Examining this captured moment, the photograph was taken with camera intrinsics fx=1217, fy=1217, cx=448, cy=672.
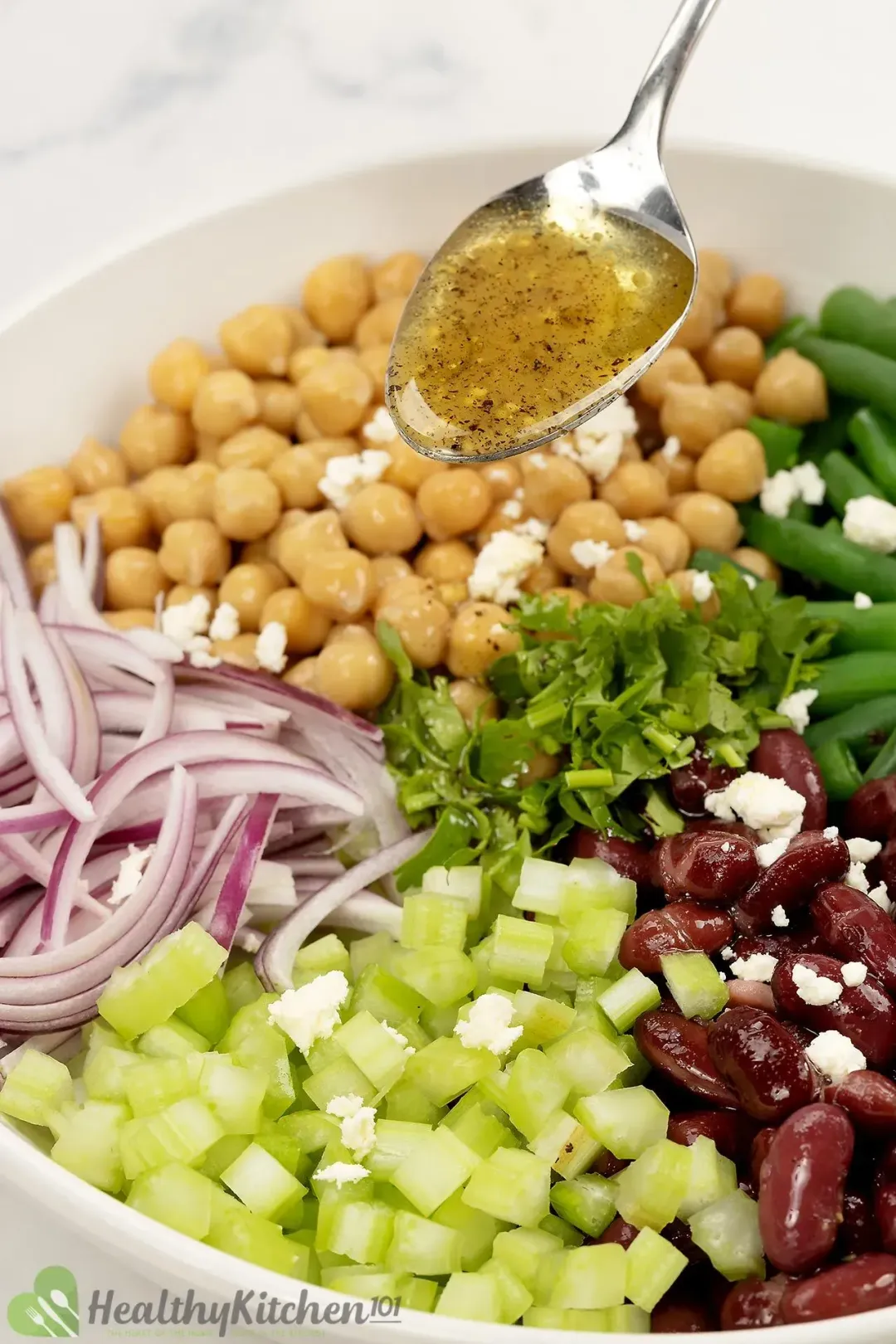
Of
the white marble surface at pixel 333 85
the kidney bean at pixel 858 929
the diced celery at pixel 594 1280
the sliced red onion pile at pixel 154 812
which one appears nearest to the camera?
the diced celery at pixel 594 1280

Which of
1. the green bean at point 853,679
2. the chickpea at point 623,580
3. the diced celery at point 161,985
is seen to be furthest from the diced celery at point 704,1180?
the chickpea at point 623,580

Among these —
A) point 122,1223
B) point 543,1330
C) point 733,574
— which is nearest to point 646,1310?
point 543,1330

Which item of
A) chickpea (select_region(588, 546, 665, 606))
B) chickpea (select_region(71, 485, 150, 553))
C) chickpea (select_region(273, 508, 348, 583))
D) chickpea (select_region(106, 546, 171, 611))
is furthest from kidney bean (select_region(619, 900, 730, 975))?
chickpea (select_region(71, 485, 150, 553))

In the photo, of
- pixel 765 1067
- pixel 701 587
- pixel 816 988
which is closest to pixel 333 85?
pixel 701 587

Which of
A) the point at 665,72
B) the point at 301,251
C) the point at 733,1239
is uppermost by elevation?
the point at 665,72

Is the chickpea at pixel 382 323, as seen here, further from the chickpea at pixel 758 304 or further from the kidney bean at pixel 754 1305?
the kidney bean at pixel 754 1305

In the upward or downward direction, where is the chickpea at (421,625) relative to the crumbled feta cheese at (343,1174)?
upward

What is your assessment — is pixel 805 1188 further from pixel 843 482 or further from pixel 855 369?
pixel 855 369

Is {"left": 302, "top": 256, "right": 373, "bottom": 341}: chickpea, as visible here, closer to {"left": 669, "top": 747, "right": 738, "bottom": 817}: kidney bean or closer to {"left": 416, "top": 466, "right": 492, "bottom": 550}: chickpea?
{"left": 416, "top": 466, "right": 492, "bottom": 550}: chickpea
